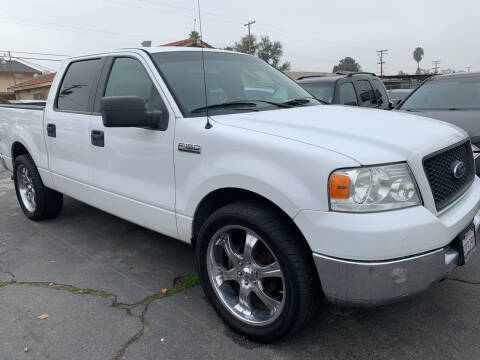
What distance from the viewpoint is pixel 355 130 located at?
7.99 ft

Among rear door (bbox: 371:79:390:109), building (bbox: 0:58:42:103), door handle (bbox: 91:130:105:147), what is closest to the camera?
door handle (bbox: 91:130:105:147)

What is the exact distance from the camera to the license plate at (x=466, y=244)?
235 centimetres

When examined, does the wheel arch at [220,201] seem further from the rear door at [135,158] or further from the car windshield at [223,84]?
the car windshield at [223,84]

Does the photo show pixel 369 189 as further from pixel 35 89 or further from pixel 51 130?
pixel 35 89

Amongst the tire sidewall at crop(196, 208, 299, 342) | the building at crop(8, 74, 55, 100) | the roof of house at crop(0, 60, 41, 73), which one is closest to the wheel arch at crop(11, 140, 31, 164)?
Answer: the tire sidewall at crop(196, 208, 299, 342)

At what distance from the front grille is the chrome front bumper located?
347 mm

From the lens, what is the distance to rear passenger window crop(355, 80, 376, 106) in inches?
315

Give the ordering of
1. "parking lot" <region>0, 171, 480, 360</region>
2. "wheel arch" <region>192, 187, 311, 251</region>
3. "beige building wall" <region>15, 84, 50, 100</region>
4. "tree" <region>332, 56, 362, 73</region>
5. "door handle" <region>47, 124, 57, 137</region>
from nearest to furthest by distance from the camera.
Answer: "wheel arch" <region>192, 187, 311, 251</region> < "parking lot" <region>0, 171, 480, 360</region> < "door handle" <region>47, 124, 57, 137</region> < "beige building wall" <region>15, 84, 50, 100</region> < "tree" <region>332, 56, 362, 73</region>

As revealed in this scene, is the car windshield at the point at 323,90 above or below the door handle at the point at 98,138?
above

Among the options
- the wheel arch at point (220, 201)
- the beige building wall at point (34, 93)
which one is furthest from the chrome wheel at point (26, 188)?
the beige building wall at point (34, 93)

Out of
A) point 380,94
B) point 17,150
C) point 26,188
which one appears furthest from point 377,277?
point 380,94

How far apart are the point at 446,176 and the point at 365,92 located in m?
6.07

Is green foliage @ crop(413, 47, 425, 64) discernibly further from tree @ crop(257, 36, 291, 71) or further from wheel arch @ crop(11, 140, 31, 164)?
wheel arch @ crop(11, 140, 31, 164)

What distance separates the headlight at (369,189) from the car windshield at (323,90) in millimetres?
5518
